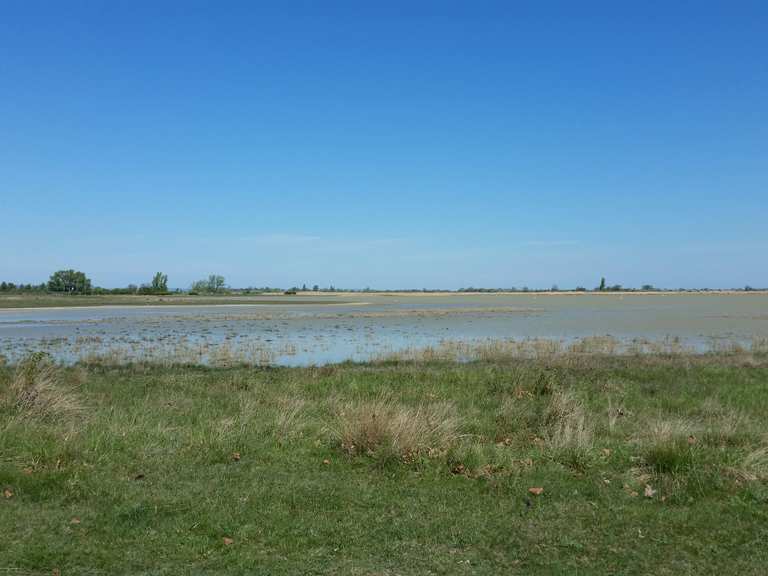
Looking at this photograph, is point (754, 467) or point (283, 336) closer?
point (754, 467)

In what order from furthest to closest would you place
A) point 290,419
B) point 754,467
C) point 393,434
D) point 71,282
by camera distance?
point 71,282 → point 290,419 → point 393,434 → point 754,467

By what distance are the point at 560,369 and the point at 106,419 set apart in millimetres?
13709

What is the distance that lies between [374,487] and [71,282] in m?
153

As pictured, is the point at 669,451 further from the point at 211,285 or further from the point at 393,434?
the point at 211,285

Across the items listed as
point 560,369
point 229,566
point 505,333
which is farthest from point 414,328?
point 229,566

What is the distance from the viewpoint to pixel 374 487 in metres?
7.85

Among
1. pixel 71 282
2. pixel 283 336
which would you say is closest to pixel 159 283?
pixel 71 282

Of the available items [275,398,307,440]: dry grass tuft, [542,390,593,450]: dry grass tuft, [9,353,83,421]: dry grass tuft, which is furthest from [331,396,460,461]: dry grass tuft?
[9,353,83,421]: dry grass tuft

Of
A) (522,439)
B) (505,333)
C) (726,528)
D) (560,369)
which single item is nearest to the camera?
(726,528)

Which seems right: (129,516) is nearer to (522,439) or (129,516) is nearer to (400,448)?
(400,448)

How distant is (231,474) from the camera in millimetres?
8305

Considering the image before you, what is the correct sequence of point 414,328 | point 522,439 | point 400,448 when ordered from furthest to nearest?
point 414,328
point 522,439
point 400,448

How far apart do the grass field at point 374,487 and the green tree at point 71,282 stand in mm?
143517

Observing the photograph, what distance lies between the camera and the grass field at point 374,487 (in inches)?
232
